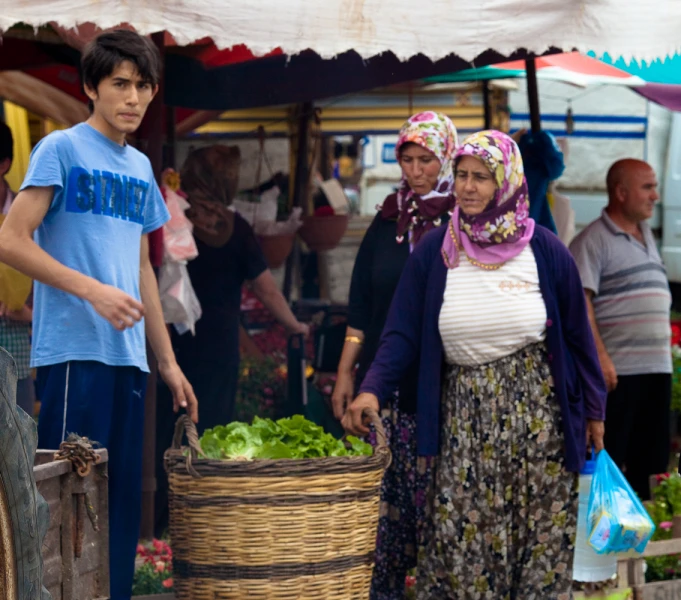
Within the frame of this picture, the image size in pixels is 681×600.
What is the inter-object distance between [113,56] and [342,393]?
1725mm

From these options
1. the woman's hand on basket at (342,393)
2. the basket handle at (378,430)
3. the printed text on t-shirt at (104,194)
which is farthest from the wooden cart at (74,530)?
the woman's hand on basket at (342,393)

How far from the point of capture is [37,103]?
Result: 7840 mm

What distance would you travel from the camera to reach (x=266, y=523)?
3688mm

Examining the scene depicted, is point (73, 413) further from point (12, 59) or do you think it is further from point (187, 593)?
point (12, 59)

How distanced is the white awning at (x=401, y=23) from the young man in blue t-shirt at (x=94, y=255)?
0.34 m

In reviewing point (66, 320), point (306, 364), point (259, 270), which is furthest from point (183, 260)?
point (306, 364)

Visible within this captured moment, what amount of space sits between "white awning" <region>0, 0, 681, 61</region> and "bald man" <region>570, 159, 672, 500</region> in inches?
84.2

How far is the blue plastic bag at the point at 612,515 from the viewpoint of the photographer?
4.17 m

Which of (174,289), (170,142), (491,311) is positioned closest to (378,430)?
(491,311)

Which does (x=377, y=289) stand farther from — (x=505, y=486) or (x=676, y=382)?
(x=676, y=382)

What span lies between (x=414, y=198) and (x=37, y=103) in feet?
13.2

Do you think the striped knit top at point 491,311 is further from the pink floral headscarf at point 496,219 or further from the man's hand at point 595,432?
the man's hand at point 595,432

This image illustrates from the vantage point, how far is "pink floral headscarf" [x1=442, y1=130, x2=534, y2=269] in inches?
160

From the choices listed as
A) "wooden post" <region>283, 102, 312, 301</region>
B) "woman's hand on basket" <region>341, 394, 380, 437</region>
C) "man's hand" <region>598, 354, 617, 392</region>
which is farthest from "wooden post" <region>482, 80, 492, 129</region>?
"woman's hand on basket" <region>341, 394, 380, 437</region>
